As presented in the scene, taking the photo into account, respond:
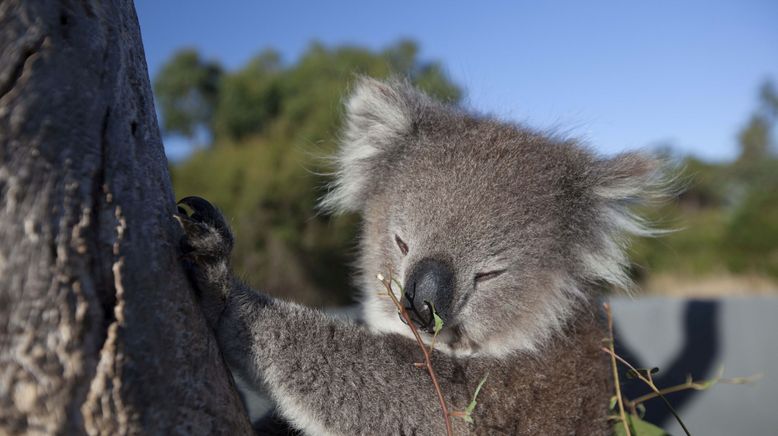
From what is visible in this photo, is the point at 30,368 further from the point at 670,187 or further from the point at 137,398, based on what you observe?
the point at 670,187

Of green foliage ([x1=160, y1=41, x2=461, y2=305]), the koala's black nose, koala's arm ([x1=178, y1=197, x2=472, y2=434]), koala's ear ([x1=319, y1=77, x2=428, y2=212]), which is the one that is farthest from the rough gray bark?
green foliage ([x1=160, y1=41, x2=461, y2=305])

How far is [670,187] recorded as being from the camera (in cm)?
290

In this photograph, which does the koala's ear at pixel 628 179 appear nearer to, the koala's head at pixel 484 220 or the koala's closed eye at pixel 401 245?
the koala's head at pixel 484 220

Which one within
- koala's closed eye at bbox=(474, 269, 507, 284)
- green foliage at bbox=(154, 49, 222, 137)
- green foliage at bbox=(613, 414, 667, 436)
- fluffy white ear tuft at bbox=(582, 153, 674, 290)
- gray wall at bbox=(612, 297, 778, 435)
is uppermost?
fluffy white ear tuft at bbox=(582, 153, 674, 290)

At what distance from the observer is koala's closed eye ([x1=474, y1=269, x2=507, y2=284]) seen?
2451mm

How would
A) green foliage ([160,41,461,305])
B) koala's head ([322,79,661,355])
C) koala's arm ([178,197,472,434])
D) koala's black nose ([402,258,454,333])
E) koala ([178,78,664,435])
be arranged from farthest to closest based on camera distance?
green foliage ([160,41,461,305])
koala's head ([322,79,661,355])
koala's black nose ([402,258,454,333])
koala ([178,78,664,435])
koala's arm ([178,197,472,434])

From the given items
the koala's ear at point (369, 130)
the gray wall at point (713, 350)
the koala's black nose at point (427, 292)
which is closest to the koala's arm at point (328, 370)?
the koala's black nose at point (427, 292)

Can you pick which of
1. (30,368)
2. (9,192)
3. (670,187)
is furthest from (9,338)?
(670,187)

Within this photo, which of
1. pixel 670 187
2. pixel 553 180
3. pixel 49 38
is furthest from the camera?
pixel 670 187

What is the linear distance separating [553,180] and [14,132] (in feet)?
6.77

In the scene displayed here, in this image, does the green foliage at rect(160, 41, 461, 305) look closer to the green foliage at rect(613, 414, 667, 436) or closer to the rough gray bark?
the green foliage at rect(613, 414, 667, 436)

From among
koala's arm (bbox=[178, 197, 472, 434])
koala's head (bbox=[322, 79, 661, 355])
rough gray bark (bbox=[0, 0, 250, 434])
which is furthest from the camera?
koala's head (bbox=[322, 79, 661, 355])

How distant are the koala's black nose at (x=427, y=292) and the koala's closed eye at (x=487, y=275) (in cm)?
18

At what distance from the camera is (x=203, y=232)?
1692 millimetres
